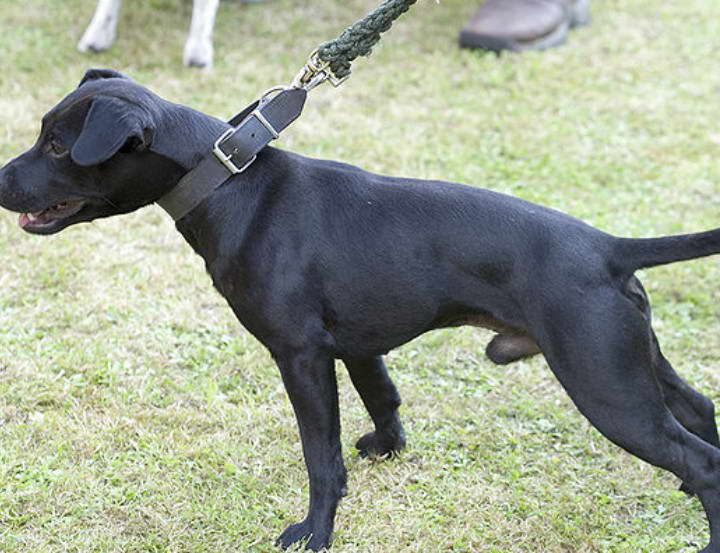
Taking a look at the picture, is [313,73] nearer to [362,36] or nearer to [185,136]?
[362,36]

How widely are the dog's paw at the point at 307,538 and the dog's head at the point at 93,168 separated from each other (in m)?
1.11

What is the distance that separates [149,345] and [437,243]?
1.78 m

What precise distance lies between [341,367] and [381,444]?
A: 624mm

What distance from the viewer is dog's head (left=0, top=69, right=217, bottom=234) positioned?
9.50 feet

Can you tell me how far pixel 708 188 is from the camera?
5.95 meters

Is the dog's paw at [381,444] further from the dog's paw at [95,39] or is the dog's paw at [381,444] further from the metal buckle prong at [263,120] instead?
the dog's paw at [95,39]

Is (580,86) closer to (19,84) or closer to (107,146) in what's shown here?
(19,84)

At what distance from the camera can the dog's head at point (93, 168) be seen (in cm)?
289

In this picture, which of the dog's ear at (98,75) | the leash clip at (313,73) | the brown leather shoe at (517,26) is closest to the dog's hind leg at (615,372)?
the leash clip at (313,73)

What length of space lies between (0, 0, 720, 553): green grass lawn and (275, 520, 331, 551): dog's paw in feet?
0.26

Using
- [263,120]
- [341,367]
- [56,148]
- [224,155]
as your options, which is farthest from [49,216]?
[341,367]

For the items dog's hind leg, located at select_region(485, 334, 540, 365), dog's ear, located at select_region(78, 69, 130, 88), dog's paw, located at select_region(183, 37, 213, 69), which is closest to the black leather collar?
dog's ear, located at select_region(78, 69, 130, 88)

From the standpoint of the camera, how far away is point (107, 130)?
2.76 m

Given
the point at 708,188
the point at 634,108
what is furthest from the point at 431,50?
the point at 708,188
